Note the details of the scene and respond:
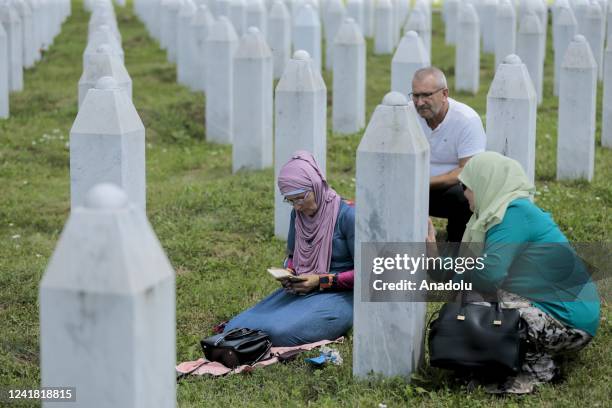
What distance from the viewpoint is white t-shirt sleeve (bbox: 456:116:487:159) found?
701 centimetres

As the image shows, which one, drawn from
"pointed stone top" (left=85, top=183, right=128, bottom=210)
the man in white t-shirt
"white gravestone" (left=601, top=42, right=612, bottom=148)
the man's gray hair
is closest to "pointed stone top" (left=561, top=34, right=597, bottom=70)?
"white gravestone" (left=601, top=42, right=612, bottom=148)

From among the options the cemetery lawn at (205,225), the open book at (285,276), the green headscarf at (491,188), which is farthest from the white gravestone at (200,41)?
the green headscarf at (491,188)

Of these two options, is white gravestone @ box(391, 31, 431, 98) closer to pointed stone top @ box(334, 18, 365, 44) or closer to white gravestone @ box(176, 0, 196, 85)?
pointed stone top @ box(334, 18, 365, 44)

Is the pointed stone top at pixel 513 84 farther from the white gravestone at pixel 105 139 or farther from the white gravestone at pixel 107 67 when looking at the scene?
the white gravestone at pixel 105 139

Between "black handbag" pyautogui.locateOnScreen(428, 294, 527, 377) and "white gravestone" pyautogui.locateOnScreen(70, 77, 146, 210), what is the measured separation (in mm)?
1722

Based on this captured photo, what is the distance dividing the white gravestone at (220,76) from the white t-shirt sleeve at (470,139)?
4.73 metres

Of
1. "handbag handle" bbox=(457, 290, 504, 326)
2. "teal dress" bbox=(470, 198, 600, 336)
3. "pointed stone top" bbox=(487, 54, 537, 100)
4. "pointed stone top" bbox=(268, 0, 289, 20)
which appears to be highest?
"pointed stone top" bbox=(268, 0, 289, 20)

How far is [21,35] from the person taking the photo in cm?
1473

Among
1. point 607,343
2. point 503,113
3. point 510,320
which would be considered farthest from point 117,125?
point 503,113

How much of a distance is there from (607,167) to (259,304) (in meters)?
4.93

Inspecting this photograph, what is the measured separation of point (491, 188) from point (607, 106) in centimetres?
584

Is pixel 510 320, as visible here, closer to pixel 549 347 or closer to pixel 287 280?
pixel 549 347

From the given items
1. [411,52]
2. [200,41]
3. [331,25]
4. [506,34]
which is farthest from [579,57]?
[331,25]

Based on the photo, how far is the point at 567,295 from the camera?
5.18 meters
